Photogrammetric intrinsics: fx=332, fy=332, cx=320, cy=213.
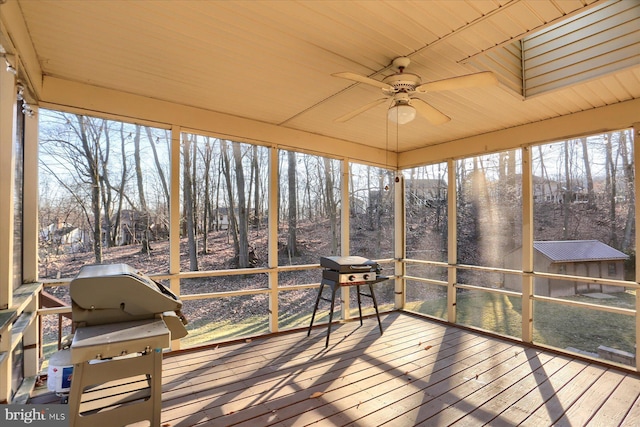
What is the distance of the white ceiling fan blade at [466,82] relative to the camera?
82.3 inches

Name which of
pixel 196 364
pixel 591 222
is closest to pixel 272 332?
pixel 196 364

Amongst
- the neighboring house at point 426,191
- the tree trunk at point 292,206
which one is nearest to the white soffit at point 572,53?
the neighboring house at point 426,191

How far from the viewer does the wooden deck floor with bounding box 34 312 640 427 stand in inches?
94.7

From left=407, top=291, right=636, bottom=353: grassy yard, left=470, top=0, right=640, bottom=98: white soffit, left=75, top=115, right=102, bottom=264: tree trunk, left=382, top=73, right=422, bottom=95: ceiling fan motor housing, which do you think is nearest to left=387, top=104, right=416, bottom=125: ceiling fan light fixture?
left=382, top=73, right=422, bottom=95: ceiling fan motor housing

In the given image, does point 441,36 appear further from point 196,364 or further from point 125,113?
point 196,364

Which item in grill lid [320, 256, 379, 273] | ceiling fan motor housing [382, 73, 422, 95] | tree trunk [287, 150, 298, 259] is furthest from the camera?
tree trunk [287, 150, 298, 259]

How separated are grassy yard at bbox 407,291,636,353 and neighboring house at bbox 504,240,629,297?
12 centimetres

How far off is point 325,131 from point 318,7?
2.57 metres

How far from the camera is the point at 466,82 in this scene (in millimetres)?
2188

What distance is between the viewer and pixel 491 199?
4.56 m

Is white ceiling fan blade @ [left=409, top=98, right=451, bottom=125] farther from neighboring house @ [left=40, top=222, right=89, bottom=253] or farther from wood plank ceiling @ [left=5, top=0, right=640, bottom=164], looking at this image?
neighboring house @ [left=40, top=222, right=89, bottom=253]

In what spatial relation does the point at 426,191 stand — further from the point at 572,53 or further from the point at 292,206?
the point at 572,53

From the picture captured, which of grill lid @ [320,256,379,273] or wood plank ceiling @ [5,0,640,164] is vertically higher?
wood plank ceiling @ [5,0,640,164]

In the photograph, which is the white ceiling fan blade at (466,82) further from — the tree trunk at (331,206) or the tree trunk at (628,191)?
the tree trunk at (331,206)
